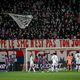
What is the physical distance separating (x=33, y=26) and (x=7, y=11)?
3.52m

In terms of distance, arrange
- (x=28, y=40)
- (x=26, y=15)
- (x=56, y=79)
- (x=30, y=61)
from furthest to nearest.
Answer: (x=26, y=15) → (x=28, y=40) → (x=30, y=61) → (x=56, y=79)

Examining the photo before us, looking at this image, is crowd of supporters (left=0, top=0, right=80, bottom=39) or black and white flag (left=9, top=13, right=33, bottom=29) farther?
crowd of supporters (left=0, top=0, right=80, bottom=39)

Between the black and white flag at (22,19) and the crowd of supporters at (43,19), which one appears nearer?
the black and white flag at (22,19)

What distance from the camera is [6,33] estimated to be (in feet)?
152

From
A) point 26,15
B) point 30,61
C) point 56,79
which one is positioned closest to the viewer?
point 56,79

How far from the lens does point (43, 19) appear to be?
1954 inches

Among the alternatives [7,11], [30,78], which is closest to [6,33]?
[7,11]

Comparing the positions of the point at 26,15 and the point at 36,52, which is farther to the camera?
the point at 26,15

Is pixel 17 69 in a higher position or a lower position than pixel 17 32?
lower

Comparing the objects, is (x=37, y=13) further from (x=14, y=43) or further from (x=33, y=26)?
(x=14, y=43)

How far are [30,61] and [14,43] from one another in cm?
317

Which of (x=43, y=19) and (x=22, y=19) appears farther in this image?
(x=43, y=19)

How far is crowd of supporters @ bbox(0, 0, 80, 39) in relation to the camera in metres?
47.0

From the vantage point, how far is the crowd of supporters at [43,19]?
154 feet
